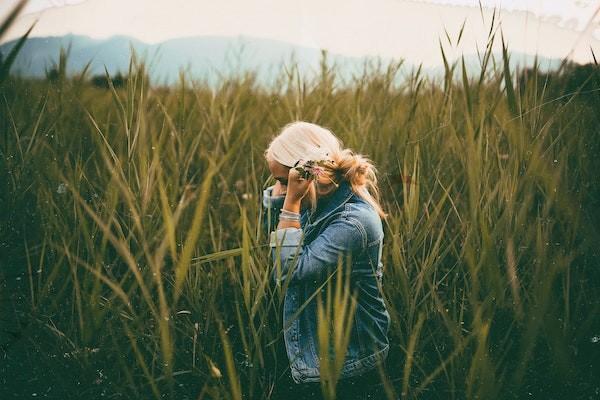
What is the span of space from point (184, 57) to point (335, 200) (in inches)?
32.8

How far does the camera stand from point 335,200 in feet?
3.50

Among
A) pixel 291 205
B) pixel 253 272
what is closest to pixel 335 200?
pixel 291 205

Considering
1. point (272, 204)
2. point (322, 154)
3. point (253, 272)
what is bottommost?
point (253, 272)

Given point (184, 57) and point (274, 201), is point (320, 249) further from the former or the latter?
point (184, 57)

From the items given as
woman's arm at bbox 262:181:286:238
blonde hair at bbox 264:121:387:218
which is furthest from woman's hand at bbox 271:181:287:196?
blonde hair at bbox 264:121:387:218

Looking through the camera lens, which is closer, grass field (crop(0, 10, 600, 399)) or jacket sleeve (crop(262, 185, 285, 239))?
grass field (crop(0, 10, 600, 399))

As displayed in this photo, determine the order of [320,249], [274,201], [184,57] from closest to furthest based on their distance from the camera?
1. [320,249]
2. [274,201]
3. [184,57]

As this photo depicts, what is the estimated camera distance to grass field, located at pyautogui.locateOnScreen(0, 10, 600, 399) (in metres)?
0.90

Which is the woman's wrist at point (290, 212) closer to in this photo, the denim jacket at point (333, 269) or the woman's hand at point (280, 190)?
the denim jacket at point (333, 269)

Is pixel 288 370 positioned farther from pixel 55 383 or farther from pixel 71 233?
pixel 71 233

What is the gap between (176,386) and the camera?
99 cm

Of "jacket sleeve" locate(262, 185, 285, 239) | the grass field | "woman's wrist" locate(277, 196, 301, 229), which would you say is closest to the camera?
the grass field

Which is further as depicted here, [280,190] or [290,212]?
[280,190]

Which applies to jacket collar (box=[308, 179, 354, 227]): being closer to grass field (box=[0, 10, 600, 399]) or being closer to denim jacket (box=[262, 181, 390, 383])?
denim jacket (box=[262, 181, 390, 383])
